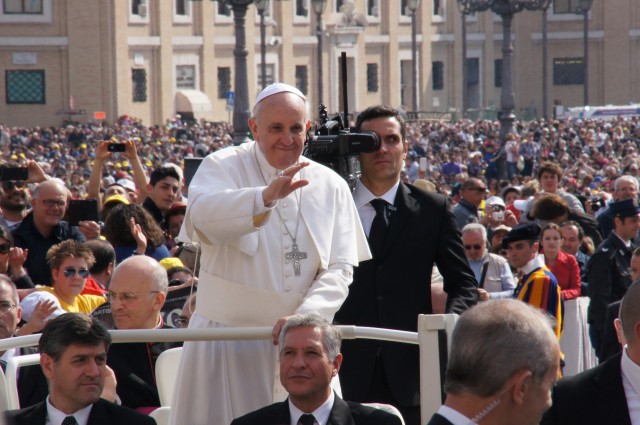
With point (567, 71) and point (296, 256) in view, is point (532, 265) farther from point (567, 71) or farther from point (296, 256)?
point (567, 71)

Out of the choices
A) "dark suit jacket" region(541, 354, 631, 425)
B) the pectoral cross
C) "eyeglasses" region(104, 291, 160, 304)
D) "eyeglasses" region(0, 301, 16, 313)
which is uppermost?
the pectoral cross

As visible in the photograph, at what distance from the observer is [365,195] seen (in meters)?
5.38

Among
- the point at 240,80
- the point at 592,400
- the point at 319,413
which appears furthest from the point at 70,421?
the point at 240,80

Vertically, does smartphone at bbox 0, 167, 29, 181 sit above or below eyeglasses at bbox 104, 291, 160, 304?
above

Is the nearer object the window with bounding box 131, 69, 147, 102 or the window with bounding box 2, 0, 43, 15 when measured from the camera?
the window with bounding box 2, 0, 43, 15

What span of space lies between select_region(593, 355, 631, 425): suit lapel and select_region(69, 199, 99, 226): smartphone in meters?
5.52

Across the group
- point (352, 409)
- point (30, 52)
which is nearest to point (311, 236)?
point (352, 409)

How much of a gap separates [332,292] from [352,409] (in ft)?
1.38

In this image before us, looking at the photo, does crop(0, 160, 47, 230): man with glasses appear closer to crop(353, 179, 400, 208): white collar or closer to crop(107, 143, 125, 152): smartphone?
crop(107, 143, 125, 152): smartphone

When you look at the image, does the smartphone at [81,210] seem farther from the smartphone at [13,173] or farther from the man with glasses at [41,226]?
the smartphone at [13,173]

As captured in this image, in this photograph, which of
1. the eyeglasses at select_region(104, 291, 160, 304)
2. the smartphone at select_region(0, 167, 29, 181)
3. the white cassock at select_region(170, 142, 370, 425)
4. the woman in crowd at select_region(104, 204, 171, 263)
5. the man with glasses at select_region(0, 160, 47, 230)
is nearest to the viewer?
the white cassock at select_region(170, 142, 370, 425)

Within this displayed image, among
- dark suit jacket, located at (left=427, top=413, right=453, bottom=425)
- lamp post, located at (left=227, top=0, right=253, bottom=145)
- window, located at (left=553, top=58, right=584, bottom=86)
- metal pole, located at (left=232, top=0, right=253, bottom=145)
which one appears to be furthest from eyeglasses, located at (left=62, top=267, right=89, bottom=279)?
window, located at (left=553, top=58, right=584, bottom=86)

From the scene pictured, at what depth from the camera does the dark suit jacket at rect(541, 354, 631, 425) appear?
411 centimetres

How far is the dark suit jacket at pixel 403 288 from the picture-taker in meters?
5.12
